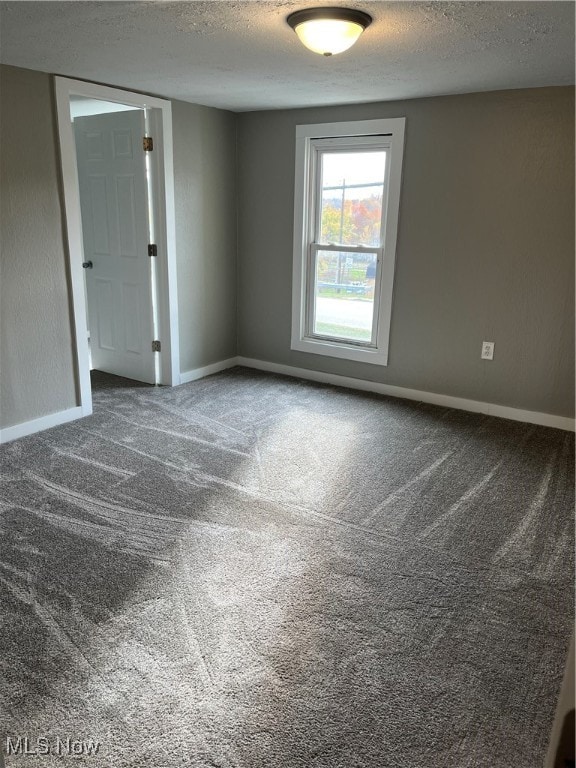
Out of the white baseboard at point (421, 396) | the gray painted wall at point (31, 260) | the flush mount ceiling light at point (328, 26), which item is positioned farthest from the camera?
the white baseboard at point (421, 396)

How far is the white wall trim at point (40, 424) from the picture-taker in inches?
141

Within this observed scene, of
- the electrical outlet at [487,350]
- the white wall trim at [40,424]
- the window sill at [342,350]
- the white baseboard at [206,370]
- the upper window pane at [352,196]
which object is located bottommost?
the white wall trim at [40,424]

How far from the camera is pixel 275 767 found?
1.57 meters

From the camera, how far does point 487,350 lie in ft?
13.3

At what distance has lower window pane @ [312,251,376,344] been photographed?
4.53 m

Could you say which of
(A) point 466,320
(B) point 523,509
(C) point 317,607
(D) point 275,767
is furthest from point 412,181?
(D) point 275,767

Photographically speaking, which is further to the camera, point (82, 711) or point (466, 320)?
point (466, 320)

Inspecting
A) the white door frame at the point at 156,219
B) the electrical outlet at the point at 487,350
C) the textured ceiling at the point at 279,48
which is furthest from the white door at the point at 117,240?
the electrical outlet at the point at 487,350

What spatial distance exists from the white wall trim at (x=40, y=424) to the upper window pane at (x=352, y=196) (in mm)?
2350

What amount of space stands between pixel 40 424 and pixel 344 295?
8.19ft

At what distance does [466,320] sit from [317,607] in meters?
2.60

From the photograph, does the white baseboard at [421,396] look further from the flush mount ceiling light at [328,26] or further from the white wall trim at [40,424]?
the flush mount ceiling light at [328,26]

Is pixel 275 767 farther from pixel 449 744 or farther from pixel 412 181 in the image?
pixel 412 181

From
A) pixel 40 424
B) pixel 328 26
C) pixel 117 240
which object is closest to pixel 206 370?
pixel 117 240
